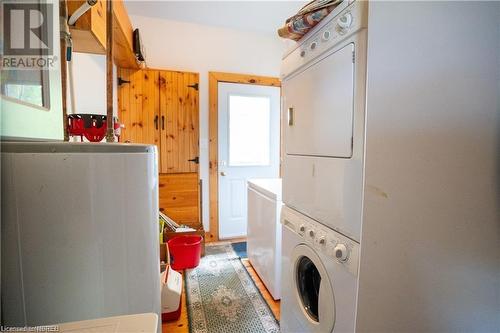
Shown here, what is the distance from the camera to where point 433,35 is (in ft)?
2.82

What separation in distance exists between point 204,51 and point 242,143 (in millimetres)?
1253

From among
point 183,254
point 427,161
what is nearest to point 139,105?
point 183,254

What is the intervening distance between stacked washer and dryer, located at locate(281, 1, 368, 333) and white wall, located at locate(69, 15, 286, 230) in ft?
6.17

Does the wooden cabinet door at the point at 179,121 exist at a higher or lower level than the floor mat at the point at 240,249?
higher

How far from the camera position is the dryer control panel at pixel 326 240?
899 mm

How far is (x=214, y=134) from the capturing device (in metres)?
3.08

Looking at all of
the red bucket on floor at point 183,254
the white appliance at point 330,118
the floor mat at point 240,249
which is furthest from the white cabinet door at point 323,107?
the floor mat at point 240,249

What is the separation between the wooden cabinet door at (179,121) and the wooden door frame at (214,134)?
0.62 feet

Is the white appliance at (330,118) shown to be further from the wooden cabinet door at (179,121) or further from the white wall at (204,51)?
the white wall at (204,51)

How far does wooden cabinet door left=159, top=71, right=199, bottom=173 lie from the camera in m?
2.83

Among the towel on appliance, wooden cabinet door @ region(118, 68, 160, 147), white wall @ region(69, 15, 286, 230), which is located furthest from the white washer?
wooden cabinet door @ region(118, 68, 160, 147)

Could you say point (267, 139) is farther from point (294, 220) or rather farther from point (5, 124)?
point (5, 124)

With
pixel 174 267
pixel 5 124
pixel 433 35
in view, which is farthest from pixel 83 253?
pixel 174 267

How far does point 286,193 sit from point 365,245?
612 mm
